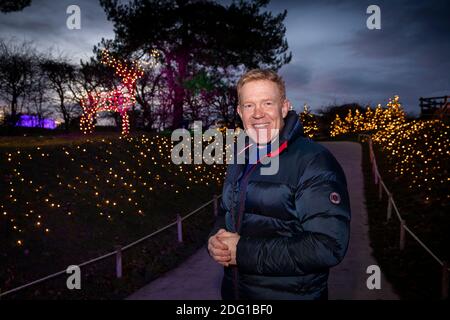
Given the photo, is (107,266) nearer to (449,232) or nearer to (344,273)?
(344,273)

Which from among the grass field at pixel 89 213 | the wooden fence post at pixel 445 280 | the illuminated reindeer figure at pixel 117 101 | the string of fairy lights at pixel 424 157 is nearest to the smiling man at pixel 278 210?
the wooden fence post at pixel 445 280

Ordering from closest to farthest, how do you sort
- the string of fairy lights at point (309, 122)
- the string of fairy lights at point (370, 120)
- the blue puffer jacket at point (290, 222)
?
the blue puffer jacket at point (290, 222), the string of fairy lights at point (370, 120), the string of fairy lights at point (309, 122)

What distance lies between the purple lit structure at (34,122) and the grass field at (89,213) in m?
21.1

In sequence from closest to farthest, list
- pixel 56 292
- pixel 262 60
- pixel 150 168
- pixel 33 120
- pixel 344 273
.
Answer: pixel 56 292
pixel 344 273
pixel 150 168
pixel 262 60
pixel 33 120

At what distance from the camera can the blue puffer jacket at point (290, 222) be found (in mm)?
1936

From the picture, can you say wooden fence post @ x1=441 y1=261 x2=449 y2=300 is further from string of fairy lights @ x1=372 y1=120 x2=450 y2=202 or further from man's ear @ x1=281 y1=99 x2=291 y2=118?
string of fairy lights @ x1=372 y1=120 x2=450 y2=202

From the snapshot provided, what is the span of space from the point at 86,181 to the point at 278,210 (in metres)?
9.97

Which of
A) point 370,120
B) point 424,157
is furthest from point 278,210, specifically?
point 370,120

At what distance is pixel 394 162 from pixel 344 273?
12.2m

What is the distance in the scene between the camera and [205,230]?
11.1m

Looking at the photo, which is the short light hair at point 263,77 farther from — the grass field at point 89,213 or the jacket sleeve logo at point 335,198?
the grass field at point 89,213

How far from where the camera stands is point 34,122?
107 ft

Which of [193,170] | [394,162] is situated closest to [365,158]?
[394,162]

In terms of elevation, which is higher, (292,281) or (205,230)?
(292,281)
